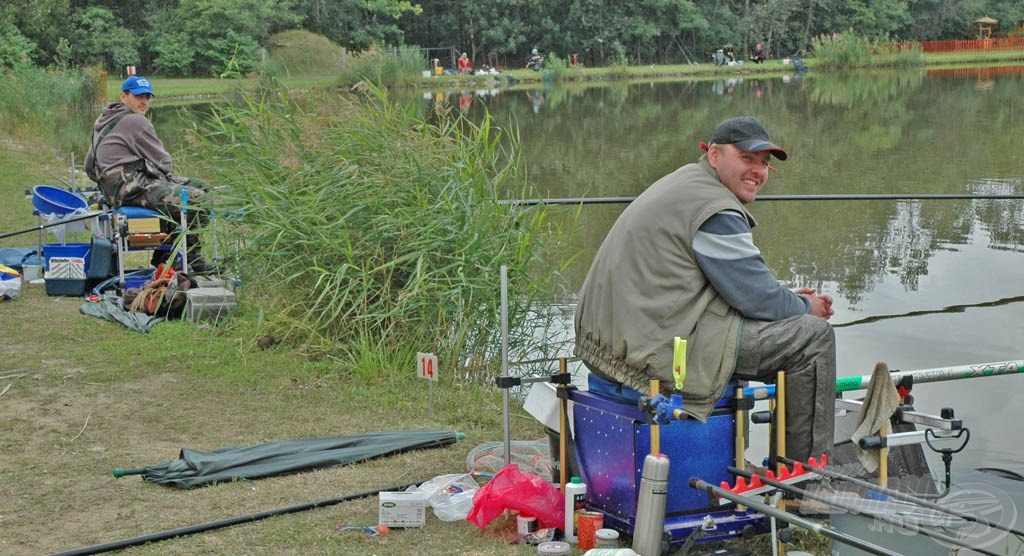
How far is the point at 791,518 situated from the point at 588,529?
0.73 metres

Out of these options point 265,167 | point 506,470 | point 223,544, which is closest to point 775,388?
point 506,470

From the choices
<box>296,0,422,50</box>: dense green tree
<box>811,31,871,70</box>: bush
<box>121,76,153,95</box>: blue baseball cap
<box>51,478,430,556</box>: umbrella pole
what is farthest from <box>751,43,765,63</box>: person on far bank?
<box>51,478,430,556</box>: umbrella pole

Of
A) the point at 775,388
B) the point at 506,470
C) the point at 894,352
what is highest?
the point at 775,388

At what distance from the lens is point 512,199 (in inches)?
241

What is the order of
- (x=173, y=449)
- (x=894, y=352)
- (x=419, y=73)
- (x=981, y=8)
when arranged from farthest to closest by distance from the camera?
(x=981, y=8)
(x=419, y=73)
(x=894, y=352)
(x=173, y=449)

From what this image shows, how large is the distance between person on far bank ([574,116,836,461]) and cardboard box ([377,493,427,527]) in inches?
25.9

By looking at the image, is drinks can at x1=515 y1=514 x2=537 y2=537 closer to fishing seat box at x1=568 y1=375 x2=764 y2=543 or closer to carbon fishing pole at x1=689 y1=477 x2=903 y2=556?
fishing seat box at x1=568 y1=375 x2=764 y2=543

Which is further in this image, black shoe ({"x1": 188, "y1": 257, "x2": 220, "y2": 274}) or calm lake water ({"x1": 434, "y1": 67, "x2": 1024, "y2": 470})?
black shoe ({"x1": 188, "y1": 257, "x2": 220, "y2": 274})

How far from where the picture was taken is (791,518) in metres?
2.71

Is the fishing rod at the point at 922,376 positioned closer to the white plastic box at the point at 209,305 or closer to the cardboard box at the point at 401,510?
the cardboard box at the point at 401,510

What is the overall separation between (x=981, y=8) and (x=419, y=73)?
28.0m

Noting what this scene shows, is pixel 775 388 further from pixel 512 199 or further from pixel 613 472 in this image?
pixel 512 199

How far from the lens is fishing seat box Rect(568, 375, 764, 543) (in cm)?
323

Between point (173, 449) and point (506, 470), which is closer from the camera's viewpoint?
point (506, 470)
